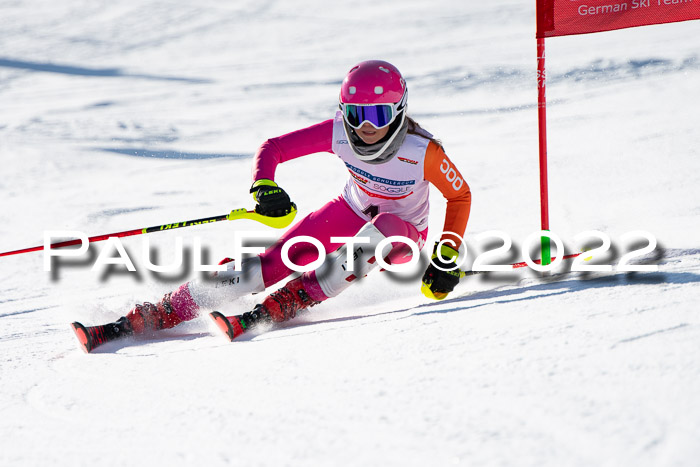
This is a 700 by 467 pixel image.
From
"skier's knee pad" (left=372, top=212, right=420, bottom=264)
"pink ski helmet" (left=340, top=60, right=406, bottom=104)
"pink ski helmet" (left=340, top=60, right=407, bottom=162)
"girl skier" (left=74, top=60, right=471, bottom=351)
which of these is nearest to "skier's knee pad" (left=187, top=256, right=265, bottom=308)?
"girl skier" (left=74, top=60, right=471, bottom=351)

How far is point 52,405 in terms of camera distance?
2.39 m

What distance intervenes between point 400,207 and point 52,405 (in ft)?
6.39

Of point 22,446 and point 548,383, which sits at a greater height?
point 548,383

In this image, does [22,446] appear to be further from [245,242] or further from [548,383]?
[245,242]

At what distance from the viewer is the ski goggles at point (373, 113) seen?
325 centimetres

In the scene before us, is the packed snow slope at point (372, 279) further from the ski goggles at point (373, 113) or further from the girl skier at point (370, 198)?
the ski goggles at point (373, 113)

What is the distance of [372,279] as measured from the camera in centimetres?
402

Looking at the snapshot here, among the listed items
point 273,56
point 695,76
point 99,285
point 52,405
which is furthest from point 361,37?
point 52,405

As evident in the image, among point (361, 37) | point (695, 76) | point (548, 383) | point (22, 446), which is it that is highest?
point (361, 37)

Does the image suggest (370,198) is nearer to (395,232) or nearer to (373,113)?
(395,232)

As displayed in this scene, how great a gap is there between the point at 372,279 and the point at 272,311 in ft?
2.86

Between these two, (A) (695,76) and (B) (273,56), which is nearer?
(A) (695,76)

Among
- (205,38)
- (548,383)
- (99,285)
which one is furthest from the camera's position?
(205,38)

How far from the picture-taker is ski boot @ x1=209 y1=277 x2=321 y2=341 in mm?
3127
